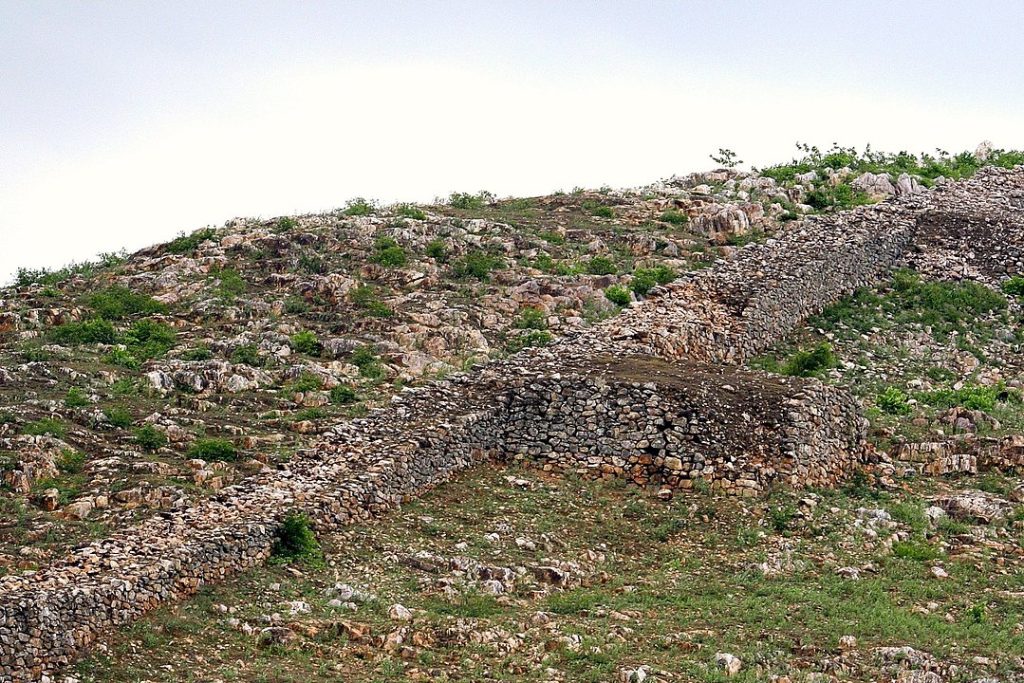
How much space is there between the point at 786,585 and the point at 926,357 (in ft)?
40.9

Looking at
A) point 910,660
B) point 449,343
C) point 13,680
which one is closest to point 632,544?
point 910,660

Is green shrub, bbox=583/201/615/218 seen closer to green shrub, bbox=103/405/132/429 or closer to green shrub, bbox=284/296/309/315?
green shrub, bbox=284/296/309/315

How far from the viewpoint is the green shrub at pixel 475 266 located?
31469 millimetres

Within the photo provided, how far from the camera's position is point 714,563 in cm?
2097

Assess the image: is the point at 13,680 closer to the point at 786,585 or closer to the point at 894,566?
the point at 786,585

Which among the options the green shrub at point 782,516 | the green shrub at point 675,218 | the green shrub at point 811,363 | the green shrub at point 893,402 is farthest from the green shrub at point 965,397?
the green shrub at point 675,218

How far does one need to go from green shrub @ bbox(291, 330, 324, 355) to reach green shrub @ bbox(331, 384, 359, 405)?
2396mm

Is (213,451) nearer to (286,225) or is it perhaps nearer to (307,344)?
(307,344)

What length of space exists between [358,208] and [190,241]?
515 cm

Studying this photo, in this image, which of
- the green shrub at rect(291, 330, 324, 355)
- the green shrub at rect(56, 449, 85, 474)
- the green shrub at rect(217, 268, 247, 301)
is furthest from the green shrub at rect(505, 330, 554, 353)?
the green shrub at rect(56, 449, 85, 474)

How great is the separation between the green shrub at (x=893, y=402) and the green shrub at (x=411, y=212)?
13570 millimetres

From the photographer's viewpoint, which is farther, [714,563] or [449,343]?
[449,343]

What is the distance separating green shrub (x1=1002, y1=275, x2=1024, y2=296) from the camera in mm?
33963

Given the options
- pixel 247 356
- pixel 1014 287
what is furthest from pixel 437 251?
pixel 1014 287
